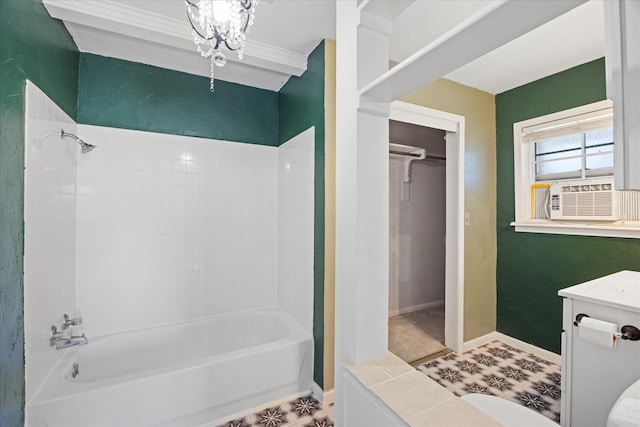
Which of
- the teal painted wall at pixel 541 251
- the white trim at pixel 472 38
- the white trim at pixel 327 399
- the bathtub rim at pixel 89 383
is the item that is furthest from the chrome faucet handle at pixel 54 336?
the teal painted wall at pixel 541 251

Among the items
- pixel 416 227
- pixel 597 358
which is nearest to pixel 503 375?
pixel 597 358

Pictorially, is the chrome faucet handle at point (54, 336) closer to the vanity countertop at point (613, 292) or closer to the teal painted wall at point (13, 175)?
the teal painted wall at point (13, 175)

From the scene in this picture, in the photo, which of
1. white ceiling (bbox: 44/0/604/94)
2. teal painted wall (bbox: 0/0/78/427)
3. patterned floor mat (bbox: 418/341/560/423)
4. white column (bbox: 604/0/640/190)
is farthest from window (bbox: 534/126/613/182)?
teal painted wall (bbox: 0/0/78/427)

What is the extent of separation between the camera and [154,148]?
7.50 feet

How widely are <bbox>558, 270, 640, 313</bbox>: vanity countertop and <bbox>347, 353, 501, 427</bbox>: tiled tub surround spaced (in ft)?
3.53

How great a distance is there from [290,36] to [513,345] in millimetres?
3206

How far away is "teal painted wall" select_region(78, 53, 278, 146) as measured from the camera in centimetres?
210

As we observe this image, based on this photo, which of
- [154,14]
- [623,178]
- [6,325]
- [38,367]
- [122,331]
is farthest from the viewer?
[122,331]

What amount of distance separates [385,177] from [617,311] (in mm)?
1302

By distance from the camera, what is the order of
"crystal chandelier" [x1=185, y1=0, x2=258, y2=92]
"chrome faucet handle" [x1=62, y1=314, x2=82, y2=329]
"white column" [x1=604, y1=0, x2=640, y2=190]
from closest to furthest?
"white column" [x1=604, y1=0, x2=640, y2=190]
"crystal chandelier" [x1=185, y1=0, x2=258, y2=92]
"chrome faucet handle" [x1=62, y1=314, x2=82, y2=329]

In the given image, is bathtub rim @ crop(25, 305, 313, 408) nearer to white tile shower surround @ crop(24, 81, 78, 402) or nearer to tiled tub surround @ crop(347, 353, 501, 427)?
white tile shower surround @ crop(24, 81, 78, 402)

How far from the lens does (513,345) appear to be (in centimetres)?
258

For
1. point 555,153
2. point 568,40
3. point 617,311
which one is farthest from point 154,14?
point 555,153

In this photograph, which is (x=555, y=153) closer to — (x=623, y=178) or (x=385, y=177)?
(x=385, y=177)
